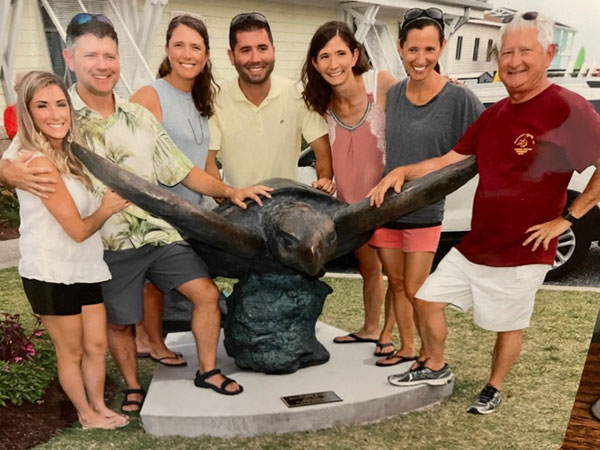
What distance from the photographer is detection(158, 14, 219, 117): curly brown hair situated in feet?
5.65

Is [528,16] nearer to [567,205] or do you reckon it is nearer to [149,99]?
[567,205]

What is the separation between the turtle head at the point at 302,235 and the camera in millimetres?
1855

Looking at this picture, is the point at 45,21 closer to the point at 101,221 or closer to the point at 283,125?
the point at 101,221

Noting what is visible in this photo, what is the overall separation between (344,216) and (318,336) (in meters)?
0.77

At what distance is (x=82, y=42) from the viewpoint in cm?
164

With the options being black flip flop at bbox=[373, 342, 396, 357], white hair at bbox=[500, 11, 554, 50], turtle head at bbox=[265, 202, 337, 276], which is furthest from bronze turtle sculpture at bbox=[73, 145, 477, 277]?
black flip flop at bbox=[373, 342, 396, 357]

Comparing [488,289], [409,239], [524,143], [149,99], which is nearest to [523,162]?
[524,143]

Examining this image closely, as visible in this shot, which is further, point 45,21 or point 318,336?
point 318,336

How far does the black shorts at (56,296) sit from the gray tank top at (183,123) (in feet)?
1.17

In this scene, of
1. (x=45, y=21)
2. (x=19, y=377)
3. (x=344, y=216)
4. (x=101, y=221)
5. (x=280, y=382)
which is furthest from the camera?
(x=280, y=382)

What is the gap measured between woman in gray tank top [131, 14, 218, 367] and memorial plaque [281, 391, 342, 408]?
2.14 ft

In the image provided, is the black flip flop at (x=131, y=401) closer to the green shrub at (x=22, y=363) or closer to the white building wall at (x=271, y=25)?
the green shrub at (x=22, y=363)

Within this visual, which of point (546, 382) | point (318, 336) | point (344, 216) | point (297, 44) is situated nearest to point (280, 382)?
point (318, 336)

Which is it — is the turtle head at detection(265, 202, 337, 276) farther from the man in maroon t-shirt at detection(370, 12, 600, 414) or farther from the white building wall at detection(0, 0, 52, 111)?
the white building wall at detection(0, 0, 52, 111)
